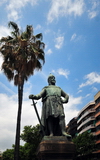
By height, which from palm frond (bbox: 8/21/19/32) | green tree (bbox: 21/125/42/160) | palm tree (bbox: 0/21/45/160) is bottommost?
green tree (bbox: 21/125/42/160)

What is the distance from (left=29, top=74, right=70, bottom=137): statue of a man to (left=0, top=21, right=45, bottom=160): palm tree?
733 cm

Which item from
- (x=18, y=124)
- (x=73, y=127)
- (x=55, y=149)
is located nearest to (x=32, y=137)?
(x=18, y=124)

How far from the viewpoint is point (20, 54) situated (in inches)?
541

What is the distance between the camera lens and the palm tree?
13.8m

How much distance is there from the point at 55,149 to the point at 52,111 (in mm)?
1131

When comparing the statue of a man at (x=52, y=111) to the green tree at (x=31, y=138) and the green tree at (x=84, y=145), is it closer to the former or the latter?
the green tree at (x=31, y=138)

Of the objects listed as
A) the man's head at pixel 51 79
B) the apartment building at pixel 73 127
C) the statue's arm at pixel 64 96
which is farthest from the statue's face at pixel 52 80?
the apartment building at pixel 73 127

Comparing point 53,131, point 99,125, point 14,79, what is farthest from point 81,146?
point 53,131

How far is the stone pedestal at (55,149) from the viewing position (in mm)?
4969

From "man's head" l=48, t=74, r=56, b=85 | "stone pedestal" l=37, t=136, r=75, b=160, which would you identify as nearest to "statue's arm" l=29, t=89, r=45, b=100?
"man's head" l=48, t=74, r=56, b=85

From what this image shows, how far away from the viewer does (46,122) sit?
228 inches

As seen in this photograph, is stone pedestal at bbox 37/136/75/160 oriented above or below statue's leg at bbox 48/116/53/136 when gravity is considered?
below

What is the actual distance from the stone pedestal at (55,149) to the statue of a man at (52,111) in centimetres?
37

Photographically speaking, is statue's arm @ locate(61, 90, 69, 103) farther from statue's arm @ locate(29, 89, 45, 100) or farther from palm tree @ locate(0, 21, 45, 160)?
palm tree @ locate(0, 21, 45, 160)
